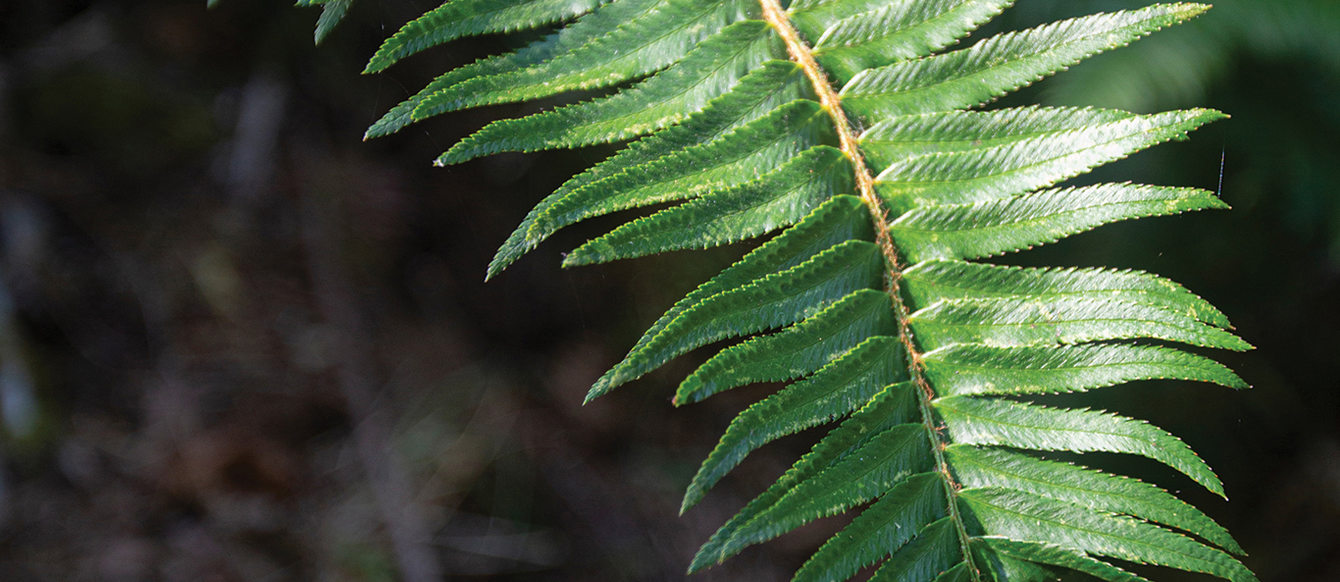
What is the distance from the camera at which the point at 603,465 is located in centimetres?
265

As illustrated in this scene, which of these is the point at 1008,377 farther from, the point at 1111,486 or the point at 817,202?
the point at 817,202

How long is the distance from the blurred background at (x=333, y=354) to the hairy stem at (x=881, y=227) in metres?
1.29

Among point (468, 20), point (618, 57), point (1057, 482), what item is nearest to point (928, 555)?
point (1057, 482)

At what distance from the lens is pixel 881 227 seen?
2.61 ft

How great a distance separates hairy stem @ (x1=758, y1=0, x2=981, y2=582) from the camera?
0.78 metres

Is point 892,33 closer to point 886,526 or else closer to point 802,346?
point 802,346

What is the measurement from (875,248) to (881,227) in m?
0.02

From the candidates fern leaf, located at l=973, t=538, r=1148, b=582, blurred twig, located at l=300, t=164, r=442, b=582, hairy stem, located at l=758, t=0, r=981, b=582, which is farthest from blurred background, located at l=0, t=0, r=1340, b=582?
fern leaf, located at l=973, t=538, r=1148, b=582

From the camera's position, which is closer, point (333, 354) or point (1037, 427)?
point (1037, 427)

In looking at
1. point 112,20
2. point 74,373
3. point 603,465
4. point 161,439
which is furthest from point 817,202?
point 74,373

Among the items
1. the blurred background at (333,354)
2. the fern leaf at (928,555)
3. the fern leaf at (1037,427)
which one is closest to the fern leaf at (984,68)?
the fern leaf at (1037,427)

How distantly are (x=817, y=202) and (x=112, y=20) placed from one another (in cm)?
243

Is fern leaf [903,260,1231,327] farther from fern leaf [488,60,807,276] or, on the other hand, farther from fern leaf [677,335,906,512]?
fern leaf [488,60,807,276]

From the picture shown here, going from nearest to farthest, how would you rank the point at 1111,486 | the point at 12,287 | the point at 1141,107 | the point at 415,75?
the point at 1111,486
the point at 1141,107
the point at 415,75
the point at 12,287
